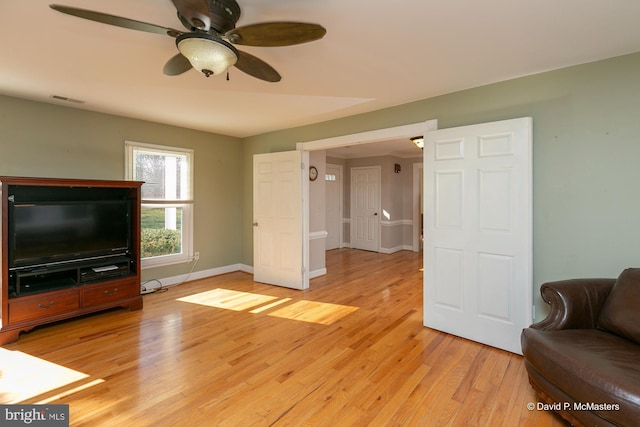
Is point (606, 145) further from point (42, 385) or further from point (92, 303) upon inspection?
point (92, 303)

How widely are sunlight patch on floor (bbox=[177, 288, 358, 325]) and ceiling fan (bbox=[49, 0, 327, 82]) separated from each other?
2.61 meters

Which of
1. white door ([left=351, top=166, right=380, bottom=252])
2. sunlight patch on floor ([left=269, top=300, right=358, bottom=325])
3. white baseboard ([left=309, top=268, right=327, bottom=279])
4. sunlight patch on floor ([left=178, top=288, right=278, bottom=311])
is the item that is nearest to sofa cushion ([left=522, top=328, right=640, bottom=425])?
sunlight patch on floor ([left=269, top=300, right=358, bottom=325])

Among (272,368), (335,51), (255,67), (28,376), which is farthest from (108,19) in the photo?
(28,376)

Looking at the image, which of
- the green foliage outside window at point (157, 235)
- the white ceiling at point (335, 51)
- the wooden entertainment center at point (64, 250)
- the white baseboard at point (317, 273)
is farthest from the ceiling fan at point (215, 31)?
the white baseboard at point (317, 273)

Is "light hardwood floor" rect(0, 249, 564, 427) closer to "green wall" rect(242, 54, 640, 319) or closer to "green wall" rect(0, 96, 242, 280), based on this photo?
"green wall" rect(242, 54, 640, 319)

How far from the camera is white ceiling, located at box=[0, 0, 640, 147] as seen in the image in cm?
172

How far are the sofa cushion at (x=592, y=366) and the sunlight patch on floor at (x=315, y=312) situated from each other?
6.09 ft

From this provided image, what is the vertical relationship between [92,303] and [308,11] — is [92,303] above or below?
below

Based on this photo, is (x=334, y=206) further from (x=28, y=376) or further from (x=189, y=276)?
(x=28, y=376)

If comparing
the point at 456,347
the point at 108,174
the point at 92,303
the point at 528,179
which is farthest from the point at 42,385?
the point at 528,179

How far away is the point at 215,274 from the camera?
200 inches

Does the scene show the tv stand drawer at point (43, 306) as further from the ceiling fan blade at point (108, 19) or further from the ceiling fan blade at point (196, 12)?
the ceiling fan blade at point (196, 12)

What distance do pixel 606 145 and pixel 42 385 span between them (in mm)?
4483

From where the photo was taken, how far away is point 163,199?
14.3 feet
